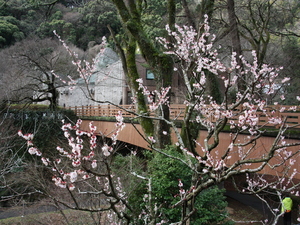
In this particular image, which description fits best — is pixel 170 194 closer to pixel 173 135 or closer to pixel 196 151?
pixel 196 151

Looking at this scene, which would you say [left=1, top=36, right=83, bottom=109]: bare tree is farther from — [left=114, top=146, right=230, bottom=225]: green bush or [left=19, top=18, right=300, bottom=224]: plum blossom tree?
[left=114, top=146, right=230, bottom=225]: green bush

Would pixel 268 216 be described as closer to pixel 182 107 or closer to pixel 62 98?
pixel 182 107

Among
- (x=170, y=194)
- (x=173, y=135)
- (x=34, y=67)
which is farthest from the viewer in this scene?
(x=34, y=67)

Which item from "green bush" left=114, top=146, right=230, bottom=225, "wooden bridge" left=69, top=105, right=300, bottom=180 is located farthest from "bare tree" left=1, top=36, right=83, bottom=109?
"green bush" left=114, top=146, right=230, bottom=225

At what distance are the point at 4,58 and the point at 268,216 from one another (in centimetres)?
2091

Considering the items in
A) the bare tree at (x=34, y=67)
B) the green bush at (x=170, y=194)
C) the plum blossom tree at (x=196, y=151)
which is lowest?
the green bush at (x=170, y=194)

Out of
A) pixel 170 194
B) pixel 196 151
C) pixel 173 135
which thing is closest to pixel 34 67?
pixel 173 135

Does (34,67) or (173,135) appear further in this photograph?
(34,67)

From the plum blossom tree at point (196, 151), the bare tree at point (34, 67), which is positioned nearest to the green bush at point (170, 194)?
the plum blossom tree at point (196, 151)

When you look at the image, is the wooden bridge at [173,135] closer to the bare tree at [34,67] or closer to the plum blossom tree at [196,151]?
the plum blossom tree at [196,151]

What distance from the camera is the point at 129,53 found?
26.3 feet

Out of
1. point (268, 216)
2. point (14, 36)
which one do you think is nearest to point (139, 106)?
point (268, 216)

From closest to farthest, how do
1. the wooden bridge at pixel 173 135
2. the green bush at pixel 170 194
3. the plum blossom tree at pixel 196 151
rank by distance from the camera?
the plum blossom tree at pixel 196 151, the green bush at pixel 170 194, the wooden bridge at pixel 173 135

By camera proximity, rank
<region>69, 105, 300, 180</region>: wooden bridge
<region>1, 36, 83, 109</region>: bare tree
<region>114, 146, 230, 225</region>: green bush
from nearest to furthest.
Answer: <region>114, 146, 230, 225</region>: green bush
<region>69, 105, 300, 180</region>: wooden bridge
<region>1, 36, 83, 109</region>: bare tree
